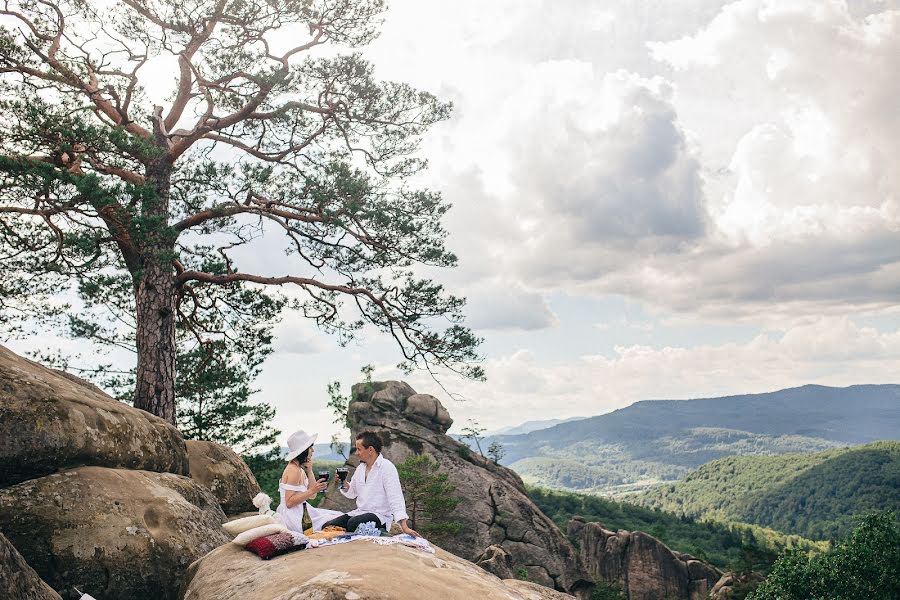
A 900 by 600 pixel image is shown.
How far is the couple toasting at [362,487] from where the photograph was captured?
707cm

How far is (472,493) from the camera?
30.7m

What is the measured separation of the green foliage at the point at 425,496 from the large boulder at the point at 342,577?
19.3m

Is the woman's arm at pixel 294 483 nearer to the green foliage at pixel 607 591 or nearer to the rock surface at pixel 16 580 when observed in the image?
the rock surface at pixel 16 580

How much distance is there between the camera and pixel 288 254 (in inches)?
697

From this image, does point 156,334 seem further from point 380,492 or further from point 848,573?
point 848,573

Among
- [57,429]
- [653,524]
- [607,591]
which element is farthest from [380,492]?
[653,524]

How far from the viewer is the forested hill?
425 feet

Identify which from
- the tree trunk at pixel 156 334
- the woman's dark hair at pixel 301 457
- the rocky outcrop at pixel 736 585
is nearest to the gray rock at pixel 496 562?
the tree trunk at pixel 156 334

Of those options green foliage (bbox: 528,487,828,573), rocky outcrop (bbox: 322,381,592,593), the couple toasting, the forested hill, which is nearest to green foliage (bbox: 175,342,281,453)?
rocky outcrop (bbox: 322,381,592,593)

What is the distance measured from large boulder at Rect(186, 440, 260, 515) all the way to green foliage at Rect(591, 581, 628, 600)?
3037 cm

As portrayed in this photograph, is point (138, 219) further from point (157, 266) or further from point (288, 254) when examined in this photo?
point (288, 254)

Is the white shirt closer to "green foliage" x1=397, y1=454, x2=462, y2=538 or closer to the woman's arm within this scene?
the woman's arm

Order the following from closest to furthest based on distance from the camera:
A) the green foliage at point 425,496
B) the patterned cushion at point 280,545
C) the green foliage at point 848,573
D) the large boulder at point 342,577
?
the large boulder at point 342,577 < the patterned cushion at point 280,545 < the green foliage at point 425,496 < the green foliage at point 848,573

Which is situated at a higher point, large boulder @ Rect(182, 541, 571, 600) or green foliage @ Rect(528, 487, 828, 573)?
large boulder @ Rect(182, 541, 571, 600)
